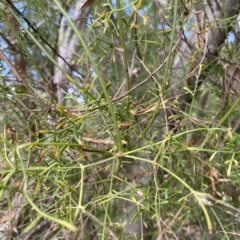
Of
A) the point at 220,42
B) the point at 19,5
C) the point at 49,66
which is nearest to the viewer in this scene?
the point at 19,5

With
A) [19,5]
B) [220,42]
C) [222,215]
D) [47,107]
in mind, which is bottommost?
[222,215]

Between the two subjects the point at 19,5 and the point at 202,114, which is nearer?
the point at 19,5

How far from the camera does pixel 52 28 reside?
2.24 feet

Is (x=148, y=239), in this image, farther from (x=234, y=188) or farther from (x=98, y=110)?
(x=98, y=110)

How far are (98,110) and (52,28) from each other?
26 cm

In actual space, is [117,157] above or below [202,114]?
above

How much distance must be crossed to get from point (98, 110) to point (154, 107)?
0.21 feet

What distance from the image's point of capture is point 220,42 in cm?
72

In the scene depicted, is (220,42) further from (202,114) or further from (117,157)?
(117,157)

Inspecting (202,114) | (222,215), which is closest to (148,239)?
(222,215)

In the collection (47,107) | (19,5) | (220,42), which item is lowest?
(220,42)

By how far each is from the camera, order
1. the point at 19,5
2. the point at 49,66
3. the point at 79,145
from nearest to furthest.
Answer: the point at 79,145, the point at 19,5, the point at 49,66

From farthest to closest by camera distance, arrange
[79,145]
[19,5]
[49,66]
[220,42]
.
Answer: [49,66] → [220,42] → [19,5] → [79,145]

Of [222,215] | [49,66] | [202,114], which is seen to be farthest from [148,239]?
[49,66]
